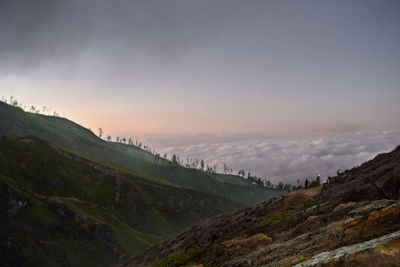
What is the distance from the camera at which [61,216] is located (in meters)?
145

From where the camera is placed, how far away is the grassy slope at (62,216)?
120312mm

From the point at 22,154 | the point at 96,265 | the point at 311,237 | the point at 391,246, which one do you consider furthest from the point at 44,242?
the point at 391,246

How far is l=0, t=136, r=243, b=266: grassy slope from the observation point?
12031cm

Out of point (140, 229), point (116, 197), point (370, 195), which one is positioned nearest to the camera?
point (370, 195)

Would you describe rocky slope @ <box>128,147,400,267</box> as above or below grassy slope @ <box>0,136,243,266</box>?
above

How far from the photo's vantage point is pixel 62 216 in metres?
145

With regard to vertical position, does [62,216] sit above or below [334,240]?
below

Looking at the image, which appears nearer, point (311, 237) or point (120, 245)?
point (311, 237)

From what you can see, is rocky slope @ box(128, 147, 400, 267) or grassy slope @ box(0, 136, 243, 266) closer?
rocky slope @ box(128, 147, 400, 267)

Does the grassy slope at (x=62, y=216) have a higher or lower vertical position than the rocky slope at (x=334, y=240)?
lower

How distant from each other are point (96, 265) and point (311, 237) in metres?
133

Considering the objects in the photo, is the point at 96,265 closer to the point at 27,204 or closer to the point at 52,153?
the point at 27,204

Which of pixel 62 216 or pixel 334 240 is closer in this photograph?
pixel 334 240

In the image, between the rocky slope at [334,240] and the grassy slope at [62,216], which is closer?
the rocky slope at [334,240]
